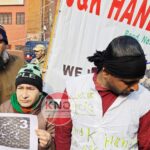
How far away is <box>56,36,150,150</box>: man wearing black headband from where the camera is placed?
7.13 ft

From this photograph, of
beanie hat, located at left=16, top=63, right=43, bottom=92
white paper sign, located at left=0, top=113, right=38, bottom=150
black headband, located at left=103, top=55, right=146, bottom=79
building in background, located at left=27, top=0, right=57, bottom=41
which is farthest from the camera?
building in background, located at left=27, top=0, right=57, bottom=41

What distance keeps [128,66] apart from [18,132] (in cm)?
67

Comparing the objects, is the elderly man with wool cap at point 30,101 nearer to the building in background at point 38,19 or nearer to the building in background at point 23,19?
the building in background at point 38,19

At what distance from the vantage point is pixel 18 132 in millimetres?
2424

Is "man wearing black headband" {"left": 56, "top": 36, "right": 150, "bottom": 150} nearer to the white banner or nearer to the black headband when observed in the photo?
the black headband

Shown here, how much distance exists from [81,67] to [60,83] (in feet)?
0.74

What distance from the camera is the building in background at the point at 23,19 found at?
1670 inches

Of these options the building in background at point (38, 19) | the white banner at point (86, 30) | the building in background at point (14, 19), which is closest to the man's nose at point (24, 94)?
the white banner at point (86, 30)

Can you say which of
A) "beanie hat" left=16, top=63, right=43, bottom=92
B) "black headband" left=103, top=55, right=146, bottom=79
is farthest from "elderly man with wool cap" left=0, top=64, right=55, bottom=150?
"black headband" left=103, top=55, right=146, bottom=79

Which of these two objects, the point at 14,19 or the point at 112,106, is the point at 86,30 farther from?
the point at 14,19

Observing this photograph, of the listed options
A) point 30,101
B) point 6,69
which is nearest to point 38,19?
point 6,69

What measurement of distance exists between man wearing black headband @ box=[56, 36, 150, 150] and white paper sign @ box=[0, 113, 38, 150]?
0.23 metres

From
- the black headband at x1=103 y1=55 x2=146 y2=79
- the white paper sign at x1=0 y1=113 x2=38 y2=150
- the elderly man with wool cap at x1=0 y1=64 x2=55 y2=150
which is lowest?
the white paper sign at x1=0 y1=113 x2=38 y2=150

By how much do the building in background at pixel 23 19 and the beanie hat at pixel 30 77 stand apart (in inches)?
1499
